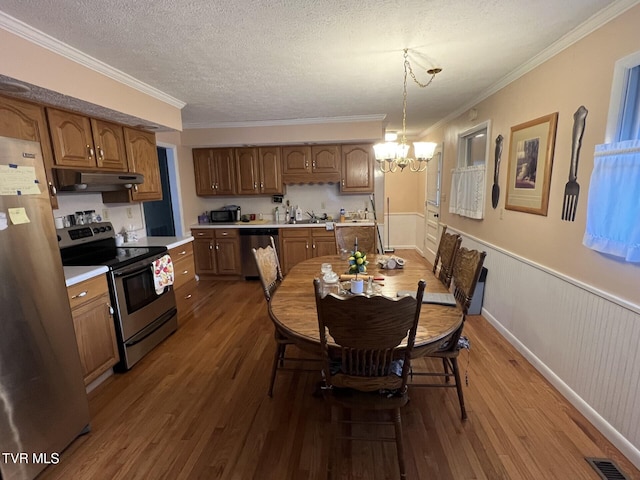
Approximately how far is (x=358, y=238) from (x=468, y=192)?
1.52 metres

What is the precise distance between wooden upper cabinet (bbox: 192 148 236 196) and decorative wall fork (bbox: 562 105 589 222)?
4160 mm

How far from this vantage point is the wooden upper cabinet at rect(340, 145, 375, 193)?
15.1 feet

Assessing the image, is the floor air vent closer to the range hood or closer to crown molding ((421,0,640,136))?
crown molding ((421,0,640,136))

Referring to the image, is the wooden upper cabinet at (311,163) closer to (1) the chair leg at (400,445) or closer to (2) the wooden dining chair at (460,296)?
(2) the wooden dining chair at (460,296)

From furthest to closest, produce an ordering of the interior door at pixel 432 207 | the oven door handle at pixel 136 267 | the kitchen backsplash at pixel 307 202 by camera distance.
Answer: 1. the interior door at pixel 432 207
2. the kitchen backsplash at pixel 307 202
3. the oven door handle at pixel 136 267

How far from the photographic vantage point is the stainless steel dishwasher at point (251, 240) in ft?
15.3

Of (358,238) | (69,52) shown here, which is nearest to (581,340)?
(358,238)

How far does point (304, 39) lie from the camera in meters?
1.99

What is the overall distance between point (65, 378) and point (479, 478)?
89.9 inches

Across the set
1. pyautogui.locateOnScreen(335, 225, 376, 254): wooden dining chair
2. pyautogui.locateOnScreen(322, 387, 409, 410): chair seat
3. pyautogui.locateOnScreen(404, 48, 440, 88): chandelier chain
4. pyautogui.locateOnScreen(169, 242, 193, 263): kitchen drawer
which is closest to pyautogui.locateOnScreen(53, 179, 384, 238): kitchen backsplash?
pyautogui.locateOnScreen(169, 242, 193, 263): kitchen drawer

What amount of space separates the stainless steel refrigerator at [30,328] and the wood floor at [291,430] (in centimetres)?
23

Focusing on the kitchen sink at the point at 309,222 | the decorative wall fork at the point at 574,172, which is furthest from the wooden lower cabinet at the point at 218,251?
the decorative wall fork at the point at 574,172

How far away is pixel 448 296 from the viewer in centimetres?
190

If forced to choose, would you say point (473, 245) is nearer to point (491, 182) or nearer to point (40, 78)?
point (491, 182)
